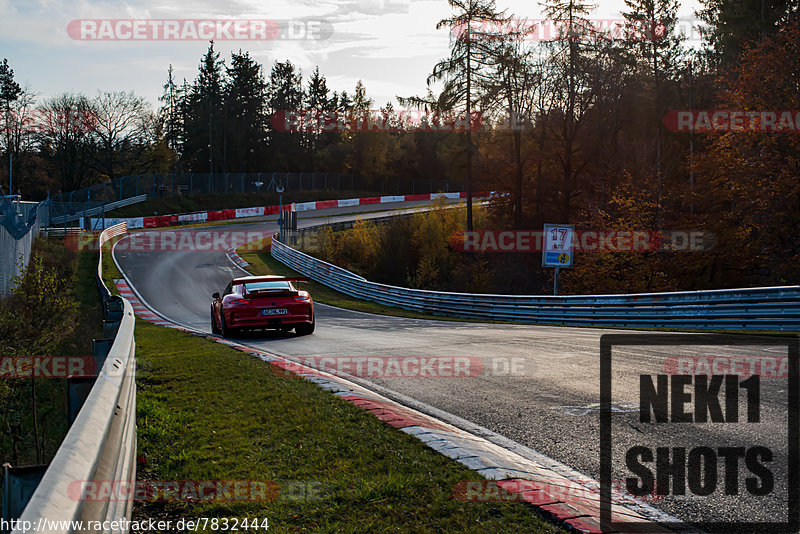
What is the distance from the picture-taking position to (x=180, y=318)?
88.6 feet

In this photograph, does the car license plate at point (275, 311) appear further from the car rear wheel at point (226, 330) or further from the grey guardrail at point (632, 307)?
the grey guardrail at point (632, 307)

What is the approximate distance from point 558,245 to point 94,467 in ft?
83.1

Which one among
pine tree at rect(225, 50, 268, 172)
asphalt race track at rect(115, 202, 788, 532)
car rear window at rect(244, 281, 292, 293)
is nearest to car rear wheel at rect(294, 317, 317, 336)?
asphalt race track at rect(115, 202, 788, 532)

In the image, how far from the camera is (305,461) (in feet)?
16.0

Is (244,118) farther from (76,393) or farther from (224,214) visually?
(76,393)

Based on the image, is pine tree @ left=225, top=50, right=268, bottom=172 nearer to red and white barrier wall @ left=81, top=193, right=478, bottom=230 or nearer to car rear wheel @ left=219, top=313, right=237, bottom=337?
red and white barrier wall @ left=81, top=193, right=478, bottom=230

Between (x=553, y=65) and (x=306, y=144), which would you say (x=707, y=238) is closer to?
(x=553, y=65)

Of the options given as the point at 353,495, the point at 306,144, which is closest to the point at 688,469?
the point at 353,495

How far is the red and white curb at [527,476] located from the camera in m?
3.90

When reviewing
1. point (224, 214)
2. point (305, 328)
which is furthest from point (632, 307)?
point (224, 214)

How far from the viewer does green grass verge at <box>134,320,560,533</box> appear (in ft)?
12.5

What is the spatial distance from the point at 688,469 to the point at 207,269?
37.3 metres

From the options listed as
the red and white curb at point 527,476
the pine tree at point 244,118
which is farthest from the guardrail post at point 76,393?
the pine tree at point 244,118

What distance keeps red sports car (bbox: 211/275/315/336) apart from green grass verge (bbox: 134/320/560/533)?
23.8ft
